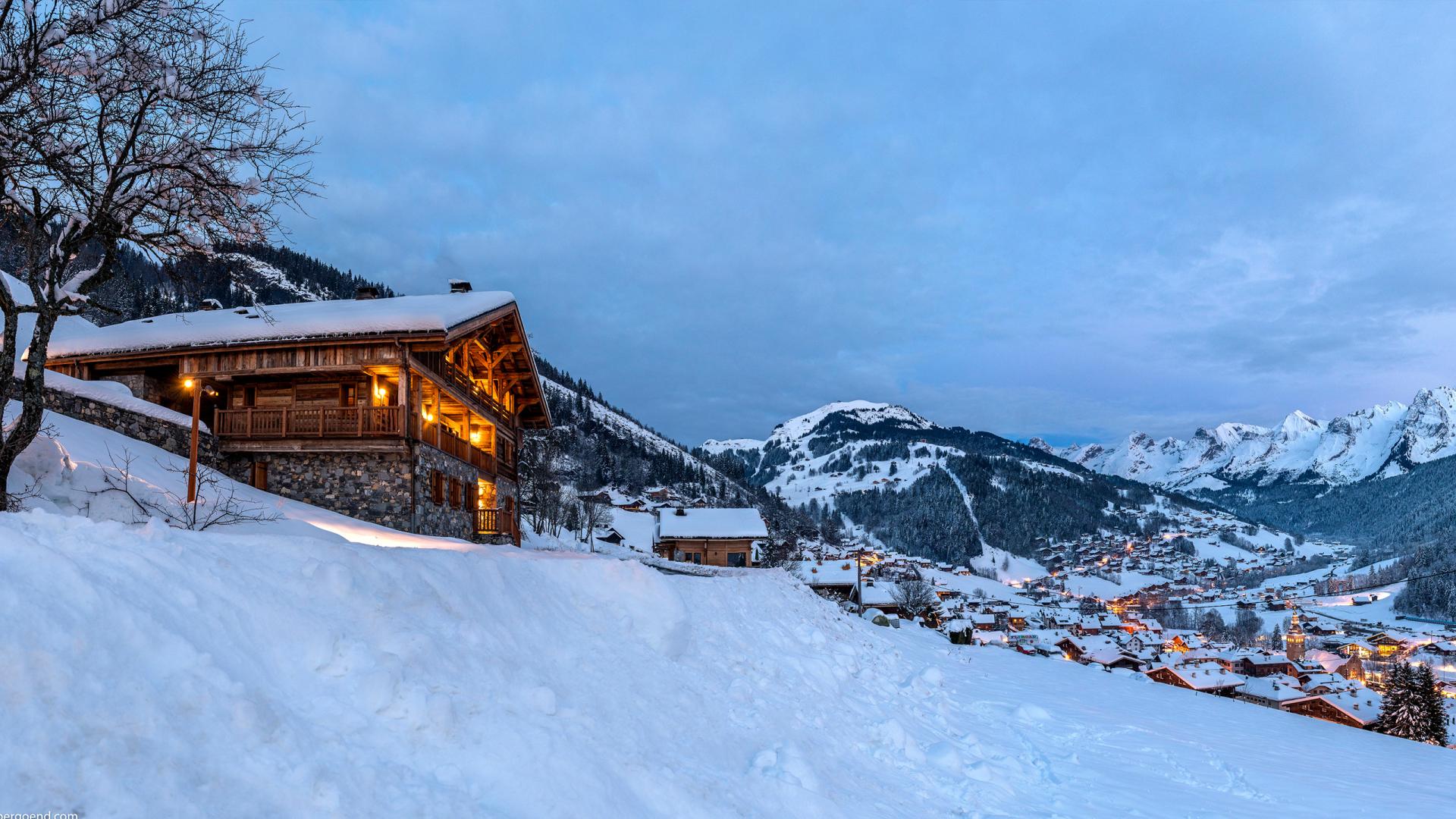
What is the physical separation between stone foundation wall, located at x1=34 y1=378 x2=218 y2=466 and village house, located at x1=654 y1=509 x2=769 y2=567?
34.7 metres

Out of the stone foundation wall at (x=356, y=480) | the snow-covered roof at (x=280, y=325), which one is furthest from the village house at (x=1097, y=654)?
the snow-covered roof at (x=280, y=325)

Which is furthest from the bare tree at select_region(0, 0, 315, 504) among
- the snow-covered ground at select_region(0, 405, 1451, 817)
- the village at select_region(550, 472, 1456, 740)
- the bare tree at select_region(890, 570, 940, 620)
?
the bare tree at select_region(890, 570, 940, 620)

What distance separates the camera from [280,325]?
2050 cm

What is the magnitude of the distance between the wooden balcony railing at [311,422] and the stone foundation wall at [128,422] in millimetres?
1039

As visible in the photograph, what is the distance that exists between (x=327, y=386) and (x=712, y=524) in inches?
1304

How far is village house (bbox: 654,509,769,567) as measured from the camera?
5125cm

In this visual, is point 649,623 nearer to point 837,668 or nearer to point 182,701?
point 837,668

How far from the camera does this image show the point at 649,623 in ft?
29.0

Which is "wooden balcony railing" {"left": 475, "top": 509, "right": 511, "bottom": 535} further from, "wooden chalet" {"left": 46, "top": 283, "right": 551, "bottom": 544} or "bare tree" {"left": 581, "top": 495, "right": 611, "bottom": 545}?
"bare tree" {"left": 581, "top": 495, "right": 611, "bottom": 545}

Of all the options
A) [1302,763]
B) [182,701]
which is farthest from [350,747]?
[1302,763]

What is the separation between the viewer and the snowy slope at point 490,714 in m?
3.53

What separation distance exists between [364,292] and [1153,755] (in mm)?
25662

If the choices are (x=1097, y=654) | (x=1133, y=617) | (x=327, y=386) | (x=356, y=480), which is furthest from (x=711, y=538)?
(x=1133, y=617)

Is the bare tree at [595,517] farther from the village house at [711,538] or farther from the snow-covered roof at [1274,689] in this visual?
the snow-covered roof at [1274,689]
